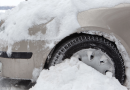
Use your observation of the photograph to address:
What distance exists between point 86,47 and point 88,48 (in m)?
0.03

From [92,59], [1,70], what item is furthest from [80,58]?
[1,70]

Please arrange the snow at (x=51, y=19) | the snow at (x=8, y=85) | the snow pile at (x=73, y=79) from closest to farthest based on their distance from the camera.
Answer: the snow pile at (x=73, y=79), the snow at (x=51, y=19), the snow at (x=8, y=85)

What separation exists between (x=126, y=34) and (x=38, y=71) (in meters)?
1.27

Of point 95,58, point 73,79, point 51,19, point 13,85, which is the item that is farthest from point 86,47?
point 13,85

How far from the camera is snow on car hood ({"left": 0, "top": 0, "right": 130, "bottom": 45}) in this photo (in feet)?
4.70

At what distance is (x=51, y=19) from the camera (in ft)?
4.83

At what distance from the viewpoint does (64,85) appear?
51.8 inches

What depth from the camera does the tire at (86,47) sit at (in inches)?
58.0

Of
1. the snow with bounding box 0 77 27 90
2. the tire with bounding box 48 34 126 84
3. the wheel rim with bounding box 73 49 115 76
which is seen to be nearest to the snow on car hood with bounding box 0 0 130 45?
the tire with bounding box 48 34 126 84

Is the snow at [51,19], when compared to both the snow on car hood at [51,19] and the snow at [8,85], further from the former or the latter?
the snow at [8,85]

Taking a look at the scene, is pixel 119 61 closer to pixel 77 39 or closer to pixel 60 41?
pixel 77 39

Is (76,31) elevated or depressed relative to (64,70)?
elevated

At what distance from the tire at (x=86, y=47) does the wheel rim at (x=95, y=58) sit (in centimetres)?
4

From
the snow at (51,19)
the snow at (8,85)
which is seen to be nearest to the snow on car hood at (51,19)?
the snow at (51,19)
